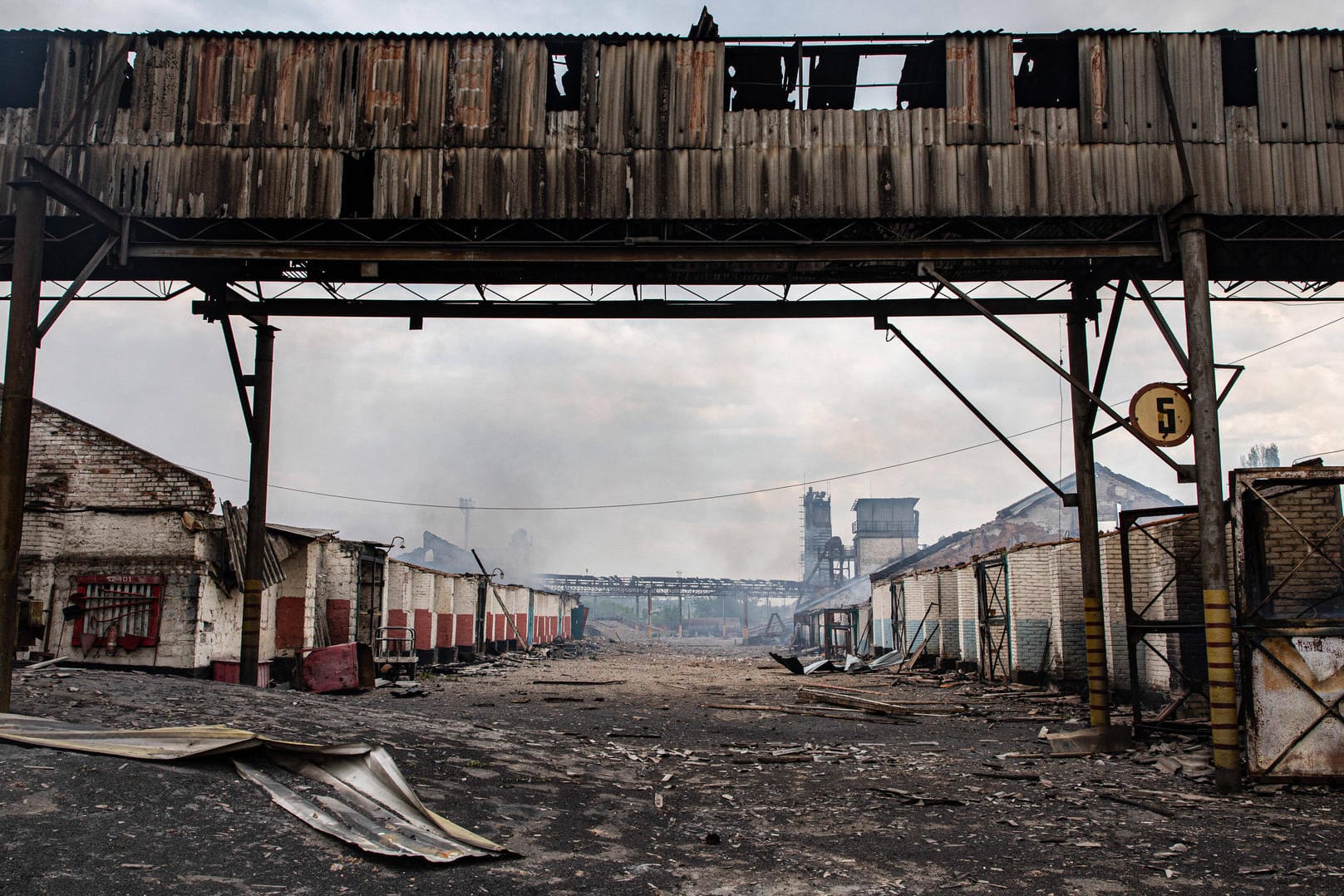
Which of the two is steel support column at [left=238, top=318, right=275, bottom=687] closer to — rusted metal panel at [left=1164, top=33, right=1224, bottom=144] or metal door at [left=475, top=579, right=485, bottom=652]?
rusted metal panel at [left=1164, top=33, right=1224, bottom=144]

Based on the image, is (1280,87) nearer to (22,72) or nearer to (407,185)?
(407,185)

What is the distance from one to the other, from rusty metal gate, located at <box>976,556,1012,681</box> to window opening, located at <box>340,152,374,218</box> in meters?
15.8

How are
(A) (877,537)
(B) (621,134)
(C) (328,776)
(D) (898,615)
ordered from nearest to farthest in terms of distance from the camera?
(C) (328,776)
(B) (621,134)
(D) (898,615)
(A) (877,537)

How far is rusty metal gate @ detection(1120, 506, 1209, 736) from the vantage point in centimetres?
1157

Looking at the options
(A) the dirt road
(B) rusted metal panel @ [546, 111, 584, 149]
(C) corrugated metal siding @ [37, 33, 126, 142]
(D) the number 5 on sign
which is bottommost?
(A) the dirt road

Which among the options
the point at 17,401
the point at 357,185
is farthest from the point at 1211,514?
the point at 17,401

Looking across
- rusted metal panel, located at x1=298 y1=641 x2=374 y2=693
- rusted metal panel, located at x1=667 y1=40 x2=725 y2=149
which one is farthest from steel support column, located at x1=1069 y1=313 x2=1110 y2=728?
rusted metal panel, located at x1=298 y1=641 x2=374 y2=693

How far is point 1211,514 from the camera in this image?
9.88 m

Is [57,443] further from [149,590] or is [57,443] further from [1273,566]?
[1273,566]

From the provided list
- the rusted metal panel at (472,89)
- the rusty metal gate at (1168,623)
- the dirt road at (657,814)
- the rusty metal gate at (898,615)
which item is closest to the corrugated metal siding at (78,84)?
the rusted metal panel at (472,89)

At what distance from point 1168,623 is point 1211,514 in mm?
2054

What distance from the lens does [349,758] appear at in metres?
6.95

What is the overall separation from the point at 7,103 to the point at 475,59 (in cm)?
626

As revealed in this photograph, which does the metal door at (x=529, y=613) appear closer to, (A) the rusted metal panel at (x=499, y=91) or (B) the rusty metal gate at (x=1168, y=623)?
(B) the rusty metal gate at (x=1168, y=623)
